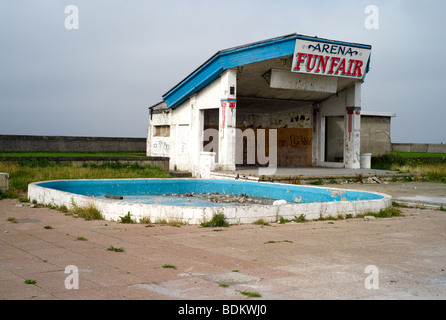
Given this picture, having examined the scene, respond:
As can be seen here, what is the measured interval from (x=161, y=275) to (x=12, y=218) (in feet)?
19.3

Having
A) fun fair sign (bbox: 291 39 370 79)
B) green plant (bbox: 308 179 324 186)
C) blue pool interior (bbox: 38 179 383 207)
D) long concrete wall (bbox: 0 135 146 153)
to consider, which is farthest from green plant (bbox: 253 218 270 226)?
long concrete wall (bbox: 0 135 146 153)

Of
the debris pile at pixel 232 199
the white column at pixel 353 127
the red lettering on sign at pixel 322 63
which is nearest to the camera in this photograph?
the debris pile at pixel 232 199

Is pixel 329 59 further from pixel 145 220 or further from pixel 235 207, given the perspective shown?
pixel 145 220

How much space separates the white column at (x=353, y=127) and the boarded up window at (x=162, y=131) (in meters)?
10.1

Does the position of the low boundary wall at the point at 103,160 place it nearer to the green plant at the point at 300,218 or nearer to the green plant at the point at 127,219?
the green plant at the point at 127,219

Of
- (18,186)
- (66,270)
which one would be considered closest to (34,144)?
(18,186)

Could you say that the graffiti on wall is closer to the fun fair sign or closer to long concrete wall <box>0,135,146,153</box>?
long concrete wall <box>0,135,146,153</box>

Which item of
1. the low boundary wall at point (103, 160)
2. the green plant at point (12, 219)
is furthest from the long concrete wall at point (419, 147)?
the green plant at point (12, 219)

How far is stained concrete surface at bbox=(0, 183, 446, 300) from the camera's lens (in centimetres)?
563

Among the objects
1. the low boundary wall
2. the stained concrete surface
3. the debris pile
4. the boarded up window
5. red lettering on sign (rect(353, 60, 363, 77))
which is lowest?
the debris pile

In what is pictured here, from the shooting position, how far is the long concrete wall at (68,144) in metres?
32.2

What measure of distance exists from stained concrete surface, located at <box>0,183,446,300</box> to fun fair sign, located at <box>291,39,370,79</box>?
1276cm
